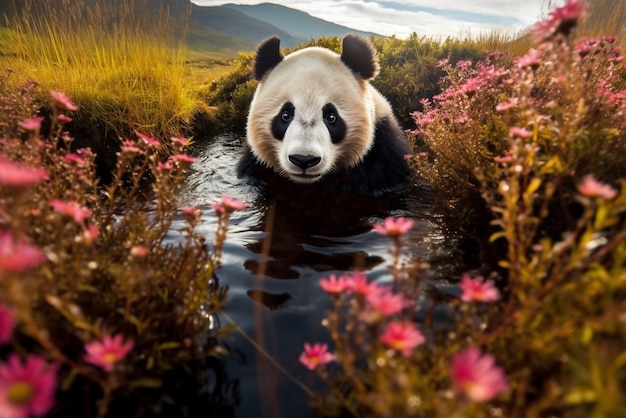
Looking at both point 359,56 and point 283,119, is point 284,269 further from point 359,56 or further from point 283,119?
point 359,56

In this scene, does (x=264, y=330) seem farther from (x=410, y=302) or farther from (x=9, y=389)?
(x=9, y=389)

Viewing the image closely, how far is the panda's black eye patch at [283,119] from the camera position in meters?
4.47

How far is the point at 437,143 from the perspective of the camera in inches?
149

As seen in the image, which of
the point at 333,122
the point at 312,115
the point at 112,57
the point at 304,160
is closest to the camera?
the point at 304,160

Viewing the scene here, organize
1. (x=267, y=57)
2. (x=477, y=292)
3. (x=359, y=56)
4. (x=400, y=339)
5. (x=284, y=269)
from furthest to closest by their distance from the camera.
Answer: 1. (x=267, y=57)
2. (x=359, y=56)
3. (x=284, y=269)
4. (x=477, y=292)
5. (x=400, y=339)

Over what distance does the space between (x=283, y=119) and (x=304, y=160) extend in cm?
80

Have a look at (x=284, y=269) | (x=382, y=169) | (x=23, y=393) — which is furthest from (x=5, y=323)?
(x=382, y=169)

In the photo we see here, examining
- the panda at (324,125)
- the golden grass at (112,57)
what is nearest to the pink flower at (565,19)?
the panda at (324,125)

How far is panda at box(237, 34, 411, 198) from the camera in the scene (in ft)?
14.3

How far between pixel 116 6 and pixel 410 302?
7.22 metres

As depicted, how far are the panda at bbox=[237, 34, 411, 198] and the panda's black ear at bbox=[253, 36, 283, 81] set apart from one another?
1 cm

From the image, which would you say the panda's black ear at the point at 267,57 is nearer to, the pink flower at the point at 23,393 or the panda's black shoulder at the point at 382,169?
the panda's black shoulder at the point at 382,169

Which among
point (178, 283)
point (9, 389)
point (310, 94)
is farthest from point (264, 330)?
point (310, 94)

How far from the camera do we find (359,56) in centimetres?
485
